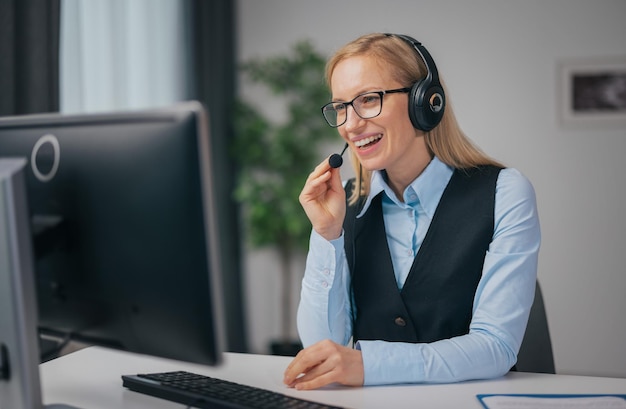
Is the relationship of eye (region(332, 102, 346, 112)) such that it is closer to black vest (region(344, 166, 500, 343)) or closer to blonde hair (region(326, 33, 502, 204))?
blonde hair (region(326, 33, 502, 204))

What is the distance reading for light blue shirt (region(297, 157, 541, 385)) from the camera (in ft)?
3.81

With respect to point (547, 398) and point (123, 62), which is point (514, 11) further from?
point (547, 398)

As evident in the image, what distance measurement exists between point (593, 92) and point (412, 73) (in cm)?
282

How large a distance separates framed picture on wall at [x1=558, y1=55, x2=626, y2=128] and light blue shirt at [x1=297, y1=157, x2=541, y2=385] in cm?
270

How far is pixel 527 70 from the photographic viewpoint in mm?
3980

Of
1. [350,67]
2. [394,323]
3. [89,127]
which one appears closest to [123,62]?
[350,67]

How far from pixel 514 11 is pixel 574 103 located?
2.14ft

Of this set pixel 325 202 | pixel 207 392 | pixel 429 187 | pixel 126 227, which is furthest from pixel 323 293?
pixel 126 227

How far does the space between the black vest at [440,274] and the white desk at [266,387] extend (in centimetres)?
25

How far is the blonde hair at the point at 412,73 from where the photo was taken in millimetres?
1503

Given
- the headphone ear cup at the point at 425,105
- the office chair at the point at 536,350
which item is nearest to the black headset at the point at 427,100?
the headphone ear cup at the point at 425,105

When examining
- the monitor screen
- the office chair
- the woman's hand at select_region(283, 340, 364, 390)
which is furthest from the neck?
the monitor screen

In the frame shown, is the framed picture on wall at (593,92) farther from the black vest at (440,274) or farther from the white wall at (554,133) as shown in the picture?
the black vest at (440,274)

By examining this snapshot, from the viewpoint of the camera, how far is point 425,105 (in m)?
1.47
